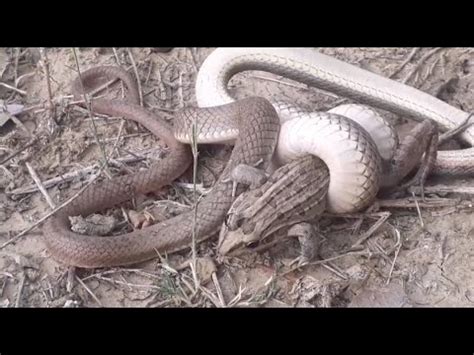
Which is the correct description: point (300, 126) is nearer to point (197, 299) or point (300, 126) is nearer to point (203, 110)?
point (203, 110)

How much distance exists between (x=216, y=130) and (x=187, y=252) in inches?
40.6

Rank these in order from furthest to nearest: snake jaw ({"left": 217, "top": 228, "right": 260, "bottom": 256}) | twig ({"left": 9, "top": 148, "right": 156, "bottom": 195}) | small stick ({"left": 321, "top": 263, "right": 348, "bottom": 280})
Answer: twig ({"left": 9, "top": 148, "right": 156, "bottom": 195}), small stick ({"left": 321, "top": 263, "right": 348, "bottom": 280}), snake jaw ({"left": 217, "top": 228, "right": 260, "bottom": 256})

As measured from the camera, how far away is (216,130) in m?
5.48

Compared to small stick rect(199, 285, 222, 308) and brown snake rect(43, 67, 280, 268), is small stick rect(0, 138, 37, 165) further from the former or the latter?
small stick rect(199, 285, 222, 308)

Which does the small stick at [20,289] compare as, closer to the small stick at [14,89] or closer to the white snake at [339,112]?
the white snake at [339,112]

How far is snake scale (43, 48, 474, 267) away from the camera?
4.92 m

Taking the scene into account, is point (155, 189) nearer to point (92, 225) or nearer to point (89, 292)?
point (92, 225)

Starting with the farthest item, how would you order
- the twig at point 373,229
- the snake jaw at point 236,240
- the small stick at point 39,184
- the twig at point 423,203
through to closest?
the small stick at point 39,184 < the twig at point 423,203 < the twig at point 373,229 < the snake jaw at point 236,240

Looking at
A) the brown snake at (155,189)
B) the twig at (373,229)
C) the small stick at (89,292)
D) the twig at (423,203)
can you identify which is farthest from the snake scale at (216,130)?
the twig at (373,229)

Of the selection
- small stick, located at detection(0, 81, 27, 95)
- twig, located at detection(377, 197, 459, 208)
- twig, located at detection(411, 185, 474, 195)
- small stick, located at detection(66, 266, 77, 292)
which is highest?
small stick, located at detection(0, 81, 27, 95)

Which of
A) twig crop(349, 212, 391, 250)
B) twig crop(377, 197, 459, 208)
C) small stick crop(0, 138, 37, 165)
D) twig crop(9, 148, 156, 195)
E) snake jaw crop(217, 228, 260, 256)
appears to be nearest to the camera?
snake jaw crop(217, 228, 260, 256)

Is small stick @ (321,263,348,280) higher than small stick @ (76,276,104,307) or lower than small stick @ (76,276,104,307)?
higher

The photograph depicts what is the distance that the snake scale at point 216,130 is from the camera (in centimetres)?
492

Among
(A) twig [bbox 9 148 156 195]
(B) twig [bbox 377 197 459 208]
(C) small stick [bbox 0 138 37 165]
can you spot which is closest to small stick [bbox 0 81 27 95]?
(C) small stick [bbox 0 138 37 165]
